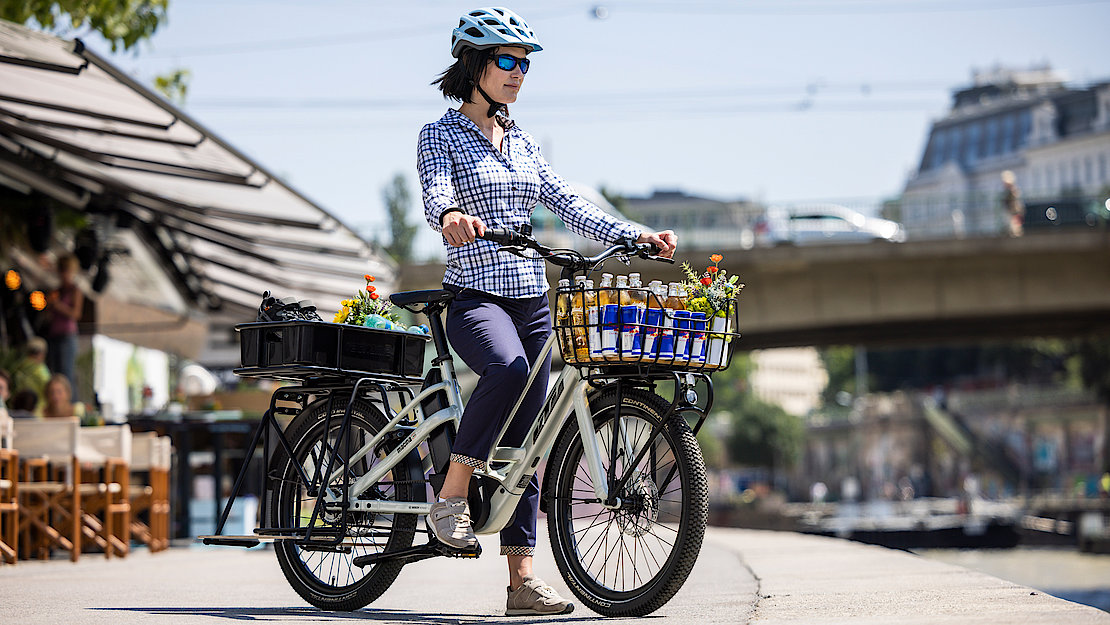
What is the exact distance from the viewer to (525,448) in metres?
5.11

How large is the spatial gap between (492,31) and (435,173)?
526mm

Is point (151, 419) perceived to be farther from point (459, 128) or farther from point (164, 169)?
point (459, 128)

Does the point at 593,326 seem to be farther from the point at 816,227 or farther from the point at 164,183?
the point at 816,227

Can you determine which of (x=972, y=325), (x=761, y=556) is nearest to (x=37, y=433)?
(x=761, y=556)

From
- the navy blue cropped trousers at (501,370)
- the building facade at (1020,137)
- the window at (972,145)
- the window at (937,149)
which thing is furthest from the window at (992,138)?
the navy blue cropped trousers at (501,370)

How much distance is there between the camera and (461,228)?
4.66 meters

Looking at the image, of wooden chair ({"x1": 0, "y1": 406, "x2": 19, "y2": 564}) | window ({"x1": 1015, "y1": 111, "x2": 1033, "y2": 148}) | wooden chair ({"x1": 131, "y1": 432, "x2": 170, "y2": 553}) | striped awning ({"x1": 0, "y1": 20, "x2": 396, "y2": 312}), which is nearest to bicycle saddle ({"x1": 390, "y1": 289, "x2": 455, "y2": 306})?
striped awning ({"x1": 0, "y1": 20, "x2": 396, "y2": 312})

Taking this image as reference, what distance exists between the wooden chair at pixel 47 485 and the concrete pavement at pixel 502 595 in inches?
15.6

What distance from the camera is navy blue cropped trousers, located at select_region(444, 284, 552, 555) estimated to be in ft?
16.3

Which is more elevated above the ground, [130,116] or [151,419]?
[130,116]

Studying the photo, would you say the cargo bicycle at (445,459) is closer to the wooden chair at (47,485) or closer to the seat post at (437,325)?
the seat post at (437,325)

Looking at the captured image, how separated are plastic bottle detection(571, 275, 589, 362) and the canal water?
77.2ft

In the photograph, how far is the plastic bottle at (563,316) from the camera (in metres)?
4.82

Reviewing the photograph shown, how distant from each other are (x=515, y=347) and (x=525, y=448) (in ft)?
1.18
